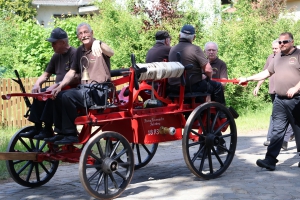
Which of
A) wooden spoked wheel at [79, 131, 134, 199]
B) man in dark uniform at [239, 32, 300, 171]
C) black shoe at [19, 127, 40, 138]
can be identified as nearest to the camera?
wooden spoked wheel at [79, 131, 134, 199]

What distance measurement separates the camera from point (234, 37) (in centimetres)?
1692

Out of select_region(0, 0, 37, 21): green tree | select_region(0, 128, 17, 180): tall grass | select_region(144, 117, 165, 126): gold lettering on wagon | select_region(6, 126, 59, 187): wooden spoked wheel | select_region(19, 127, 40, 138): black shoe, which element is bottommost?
select_region(0, 128, 17, 180): tall grass

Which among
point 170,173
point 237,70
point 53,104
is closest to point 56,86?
point 53,104

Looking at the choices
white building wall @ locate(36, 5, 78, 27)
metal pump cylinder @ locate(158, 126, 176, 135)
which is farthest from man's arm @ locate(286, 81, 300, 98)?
white building wall @ locate(36, 5, 78, 27)

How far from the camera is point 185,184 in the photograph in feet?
27.6

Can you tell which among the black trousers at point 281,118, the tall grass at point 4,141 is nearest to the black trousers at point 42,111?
the tall grass at point 4,141

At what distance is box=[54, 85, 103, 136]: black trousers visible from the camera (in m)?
7.51

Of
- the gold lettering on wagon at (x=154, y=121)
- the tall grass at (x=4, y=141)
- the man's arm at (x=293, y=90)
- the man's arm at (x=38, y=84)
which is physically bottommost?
the tall grass at (x=4, y=141)

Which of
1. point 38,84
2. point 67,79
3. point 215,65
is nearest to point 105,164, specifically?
point 67,79

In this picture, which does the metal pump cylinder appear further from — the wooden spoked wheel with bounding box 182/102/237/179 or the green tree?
the green tree

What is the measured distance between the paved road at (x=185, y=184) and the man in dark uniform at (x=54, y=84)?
0.81 metres

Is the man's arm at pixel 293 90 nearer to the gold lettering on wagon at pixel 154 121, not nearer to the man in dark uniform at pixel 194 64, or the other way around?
the man in dark uniform at pixel 194 64

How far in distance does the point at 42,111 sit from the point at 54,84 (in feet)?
1.33

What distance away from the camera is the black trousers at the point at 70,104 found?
7512 mm
